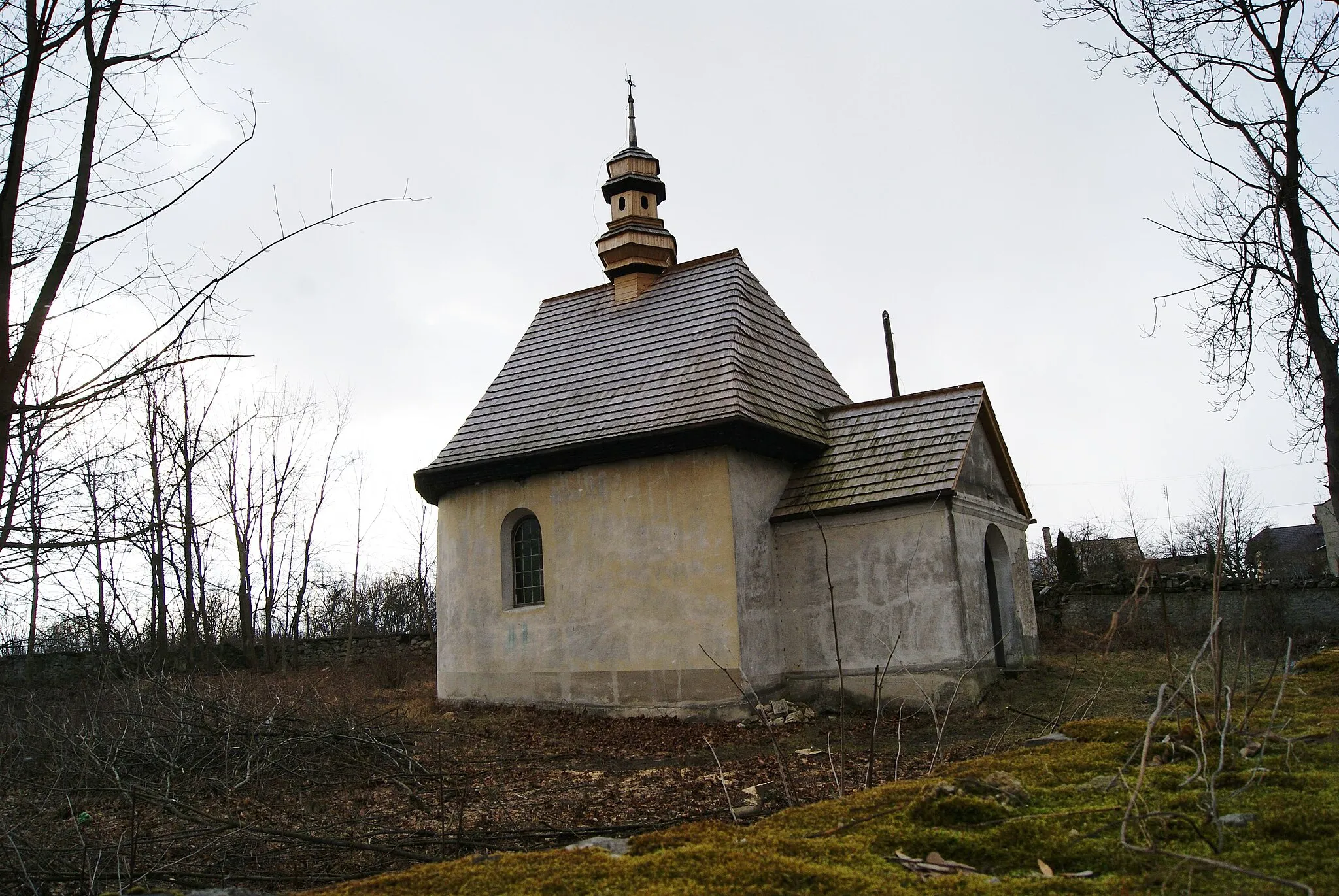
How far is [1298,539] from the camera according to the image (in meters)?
56.8

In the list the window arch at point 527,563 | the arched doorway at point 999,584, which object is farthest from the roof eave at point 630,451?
the arched doorway at point 999,584

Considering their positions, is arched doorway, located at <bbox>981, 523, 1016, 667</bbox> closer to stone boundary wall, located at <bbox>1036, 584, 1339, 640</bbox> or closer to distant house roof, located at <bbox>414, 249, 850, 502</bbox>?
distant house roof, located at <bbox>414, 249, 850, 502</bbox>

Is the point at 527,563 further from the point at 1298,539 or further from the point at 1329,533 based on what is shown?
the point at 1298,539

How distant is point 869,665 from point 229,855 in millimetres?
9505

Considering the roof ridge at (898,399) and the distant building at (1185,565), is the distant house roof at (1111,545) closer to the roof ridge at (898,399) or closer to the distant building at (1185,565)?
the distant building at (1185,565)

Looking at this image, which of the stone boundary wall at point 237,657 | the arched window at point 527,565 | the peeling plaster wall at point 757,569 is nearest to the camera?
the peeling plaster wall at point 757,569

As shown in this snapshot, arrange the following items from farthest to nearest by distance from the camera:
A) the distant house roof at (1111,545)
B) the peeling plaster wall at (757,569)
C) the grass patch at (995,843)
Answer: the distant house roof at (1111,545) → the peeling plaster wall at (757,569) → the grass patch at (995,843)

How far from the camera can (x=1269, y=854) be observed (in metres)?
3.04

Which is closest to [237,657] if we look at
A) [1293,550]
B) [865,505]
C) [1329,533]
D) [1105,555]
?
[865,505]

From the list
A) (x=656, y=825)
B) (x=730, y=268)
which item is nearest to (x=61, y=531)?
(x=656, y=825)

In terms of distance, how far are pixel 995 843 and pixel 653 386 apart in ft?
40.0

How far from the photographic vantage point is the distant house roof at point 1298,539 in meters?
51.3

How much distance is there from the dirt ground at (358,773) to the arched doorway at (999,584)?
1347 mm

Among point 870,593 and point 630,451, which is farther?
point 630,451
